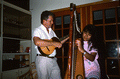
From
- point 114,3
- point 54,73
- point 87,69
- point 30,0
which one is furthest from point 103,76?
point 30,0

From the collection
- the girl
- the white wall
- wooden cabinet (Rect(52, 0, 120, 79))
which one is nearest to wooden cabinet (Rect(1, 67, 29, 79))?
the white wall

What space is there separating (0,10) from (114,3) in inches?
98.7

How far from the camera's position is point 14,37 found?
2.77m

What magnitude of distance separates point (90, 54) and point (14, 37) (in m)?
2.09

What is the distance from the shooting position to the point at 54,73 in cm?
147

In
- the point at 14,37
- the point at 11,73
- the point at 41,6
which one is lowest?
the point at 11,73

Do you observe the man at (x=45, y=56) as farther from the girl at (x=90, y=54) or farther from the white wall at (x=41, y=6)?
the white wall at (x=41, y=6)

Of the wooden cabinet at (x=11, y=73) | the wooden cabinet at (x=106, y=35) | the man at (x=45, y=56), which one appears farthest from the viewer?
the wooden cabinet at (x=11, y=73)

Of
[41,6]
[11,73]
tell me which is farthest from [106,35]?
[11,73]

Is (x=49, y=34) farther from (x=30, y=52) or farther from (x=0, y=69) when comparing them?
(x=30, y=52)

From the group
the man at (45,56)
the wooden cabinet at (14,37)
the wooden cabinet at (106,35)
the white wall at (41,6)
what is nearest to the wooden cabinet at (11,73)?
the wooden cabinet at (14,37)

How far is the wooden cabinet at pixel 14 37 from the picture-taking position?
2.47m

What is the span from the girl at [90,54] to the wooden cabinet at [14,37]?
184 cm

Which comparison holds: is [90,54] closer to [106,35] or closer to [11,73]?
[106,35]
